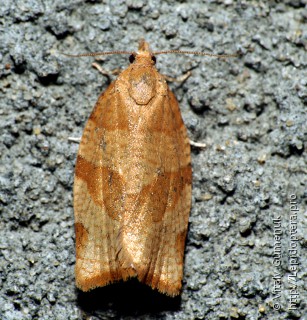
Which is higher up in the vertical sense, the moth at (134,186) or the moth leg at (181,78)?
the moth leg at (181,78)

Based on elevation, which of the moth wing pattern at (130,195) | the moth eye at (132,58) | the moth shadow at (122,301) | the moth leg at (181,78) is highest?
the moth eye at (132,58)

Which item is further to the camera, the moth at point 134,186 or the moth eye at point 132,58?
the moth eye at point 132,58

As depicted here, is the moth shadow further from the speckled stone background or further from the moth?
the moth

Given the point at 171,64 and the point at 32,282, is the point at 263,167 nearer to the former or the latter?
the point at 171,64

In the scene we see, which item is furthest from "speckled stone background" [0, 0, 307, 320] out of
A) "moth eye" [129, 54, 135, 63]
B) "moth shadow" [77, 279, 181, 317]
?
"moth eye" [129, 54, 135, 63]

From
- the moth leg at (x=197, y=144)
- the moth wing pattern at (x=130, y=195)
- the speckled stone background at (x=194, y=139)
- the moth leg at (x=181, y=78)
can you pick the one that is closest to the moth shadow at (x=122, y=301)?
the speckled stone background at (x=194, y=139)

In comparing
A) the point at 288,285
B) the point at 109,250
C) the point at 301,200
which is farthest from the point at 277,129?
the point at 109,250

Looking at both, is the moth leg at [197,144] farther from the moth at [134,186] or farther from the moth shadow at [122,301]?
the moth shadow at [122,301]

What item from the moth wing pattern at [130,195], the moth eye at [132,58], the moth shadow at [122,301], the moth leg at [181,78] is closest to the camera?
the moth wing pattern at [130,195]

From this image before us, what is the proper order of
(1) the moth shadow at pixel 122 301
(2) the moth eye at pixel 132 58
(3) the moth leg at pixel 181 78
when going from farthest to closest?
(3) the moth leg at pixel 181 78 → (2) the moth eye at pixel 132 58 → (1) the moth shadow at pixel 122 301
